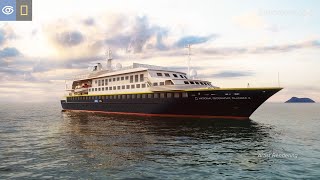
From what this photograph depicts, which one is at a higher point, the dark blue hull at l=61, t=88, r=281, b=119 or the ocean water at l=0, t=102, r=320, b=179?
the dark blue hull at l=61, t=88, r=281, b=119

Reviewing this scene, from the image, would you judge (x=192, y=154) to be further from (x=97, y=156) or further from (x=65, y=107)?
(x=65, y=107)

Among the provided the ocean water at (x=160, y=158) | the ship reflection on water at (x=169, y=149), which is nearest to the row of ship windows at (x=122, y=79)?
the ship reflection on water at (x=169, y=149)

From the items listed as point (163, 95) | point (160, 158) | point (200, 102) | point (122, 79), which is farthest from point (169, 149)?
point (122, 79)

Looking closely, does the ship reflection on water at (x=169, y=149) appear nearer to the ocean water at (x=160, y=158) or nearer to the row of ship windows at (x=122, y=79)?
the ocean water at (x=160, y=158)

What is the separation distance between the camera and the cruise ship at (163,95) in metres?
39.5

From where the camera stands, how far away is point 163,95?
1769 inches

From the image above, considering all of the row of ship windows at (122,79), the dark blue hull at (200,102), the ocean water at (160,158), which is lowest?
the ocean water at (160,158)

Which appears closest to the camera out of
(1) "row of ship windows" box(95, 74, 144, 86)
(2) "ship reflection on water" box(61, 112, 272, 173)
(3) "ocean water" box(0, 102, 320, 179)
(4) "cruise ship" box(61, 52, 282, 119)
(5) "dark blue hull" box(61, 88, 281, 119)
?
(3) "ocean water" box(0, 102, 320, 179)

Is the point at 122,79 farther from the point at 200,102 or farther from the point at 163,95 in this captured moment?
the point at 200,102

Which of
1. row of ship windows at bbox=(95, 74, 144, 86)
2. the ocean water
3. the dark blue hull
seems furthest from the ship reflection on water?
row of ship windows at bbox=(95, 74, 144, 86)

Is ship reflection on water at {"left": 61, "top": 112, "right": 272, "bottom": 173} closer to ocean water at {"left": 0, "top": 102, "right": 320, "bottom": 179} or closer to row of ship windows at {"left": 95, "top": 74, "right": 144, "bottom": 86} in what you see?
ocean water at {"left": 0, "top": 102, "right": 320, "bottom": 179}

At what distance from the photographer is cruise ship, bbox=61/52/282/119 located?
3947cm

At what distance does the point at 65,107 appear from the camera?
78438 mm

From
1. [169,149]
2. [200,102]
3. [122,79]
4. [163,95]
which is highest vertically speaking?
[122,79]
